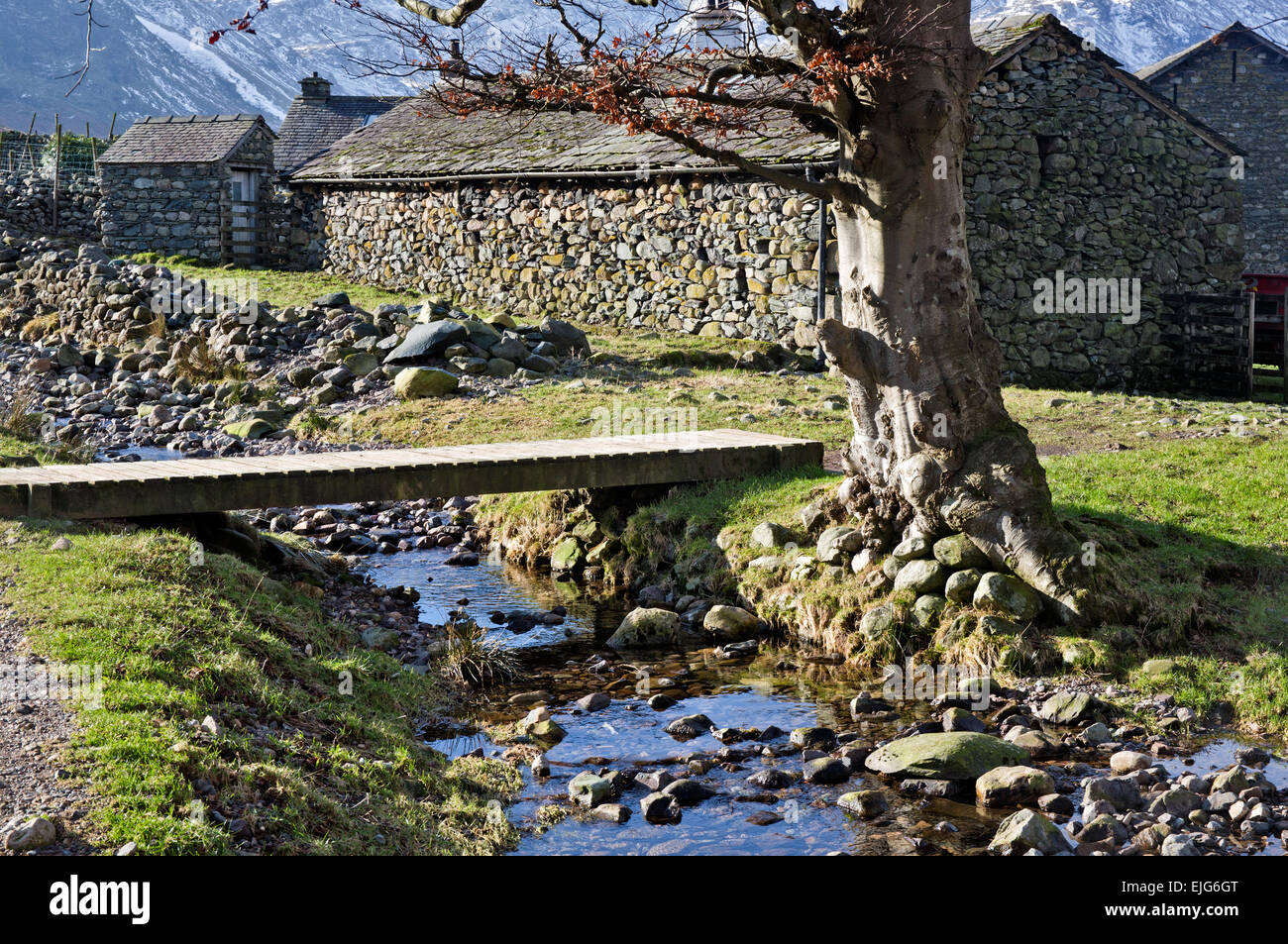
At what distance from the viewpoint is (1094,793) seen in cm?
573

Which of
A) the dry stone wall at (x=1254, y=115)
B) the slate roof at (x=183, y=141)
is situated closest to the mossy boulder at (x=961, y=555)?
the slate roof at (x=183, y=141)

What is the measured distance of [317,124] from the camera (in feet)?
115

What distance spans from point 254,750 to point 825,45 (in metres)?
4.88

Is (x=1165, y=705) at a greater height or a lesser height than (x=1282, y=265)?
lesser

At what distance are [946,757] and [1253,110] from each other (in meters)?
30.5

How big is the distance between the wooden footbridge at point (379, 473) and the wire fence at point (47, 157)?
2590cm

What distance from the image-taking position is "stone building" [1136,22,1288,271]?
31.1 metres

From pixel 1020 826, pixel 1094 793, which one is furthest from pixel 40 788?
pixel 1094 793

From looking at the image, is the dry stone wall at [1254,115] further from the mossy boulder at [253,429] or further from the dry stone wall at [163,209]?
the mossy boulder at [253,429]

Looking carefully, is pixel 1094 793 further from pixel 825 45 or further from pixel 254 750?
pixel 825 45

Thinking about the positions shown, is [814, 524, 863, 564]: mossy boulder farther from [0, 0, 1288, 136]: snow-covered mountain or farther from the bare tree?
[0, 0, 1288, 136]: snow-covered mountain

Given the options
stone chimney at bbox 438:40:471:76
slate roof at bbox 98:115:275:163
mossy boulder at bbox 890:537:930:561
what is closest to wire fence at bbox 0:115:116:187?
slate roof at bbox 98:115:275:163

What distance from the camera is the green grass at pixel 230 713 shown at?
468cm

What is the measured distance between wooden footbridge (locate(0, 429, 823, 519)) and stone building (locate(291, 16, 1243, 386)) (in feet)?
24.0
